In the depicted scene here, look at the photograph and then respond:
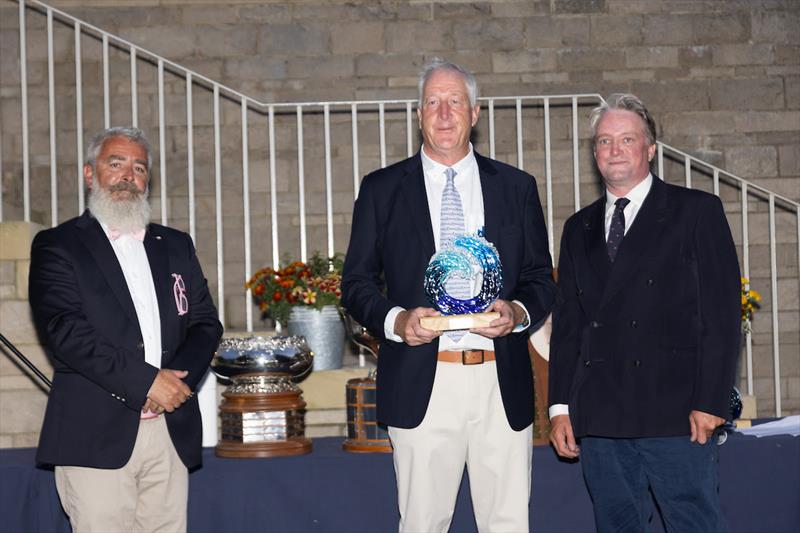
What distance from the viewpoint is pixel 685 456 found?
103 inches

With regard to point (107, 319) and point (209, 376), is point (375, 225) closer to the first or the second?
point (107, 319)

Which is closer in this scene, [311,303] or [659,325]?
[659,325]

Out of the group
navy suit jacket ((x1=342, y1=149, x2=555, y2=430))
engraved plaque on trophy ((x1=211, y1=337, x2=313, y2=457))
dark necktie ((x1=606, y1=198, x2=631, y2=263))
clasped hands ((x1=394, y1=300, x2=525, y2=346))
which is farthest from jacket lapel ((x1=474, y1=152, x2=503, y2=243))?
engraved plaque on trophy ((x1=211, y1=337, x2=313, y2=457))

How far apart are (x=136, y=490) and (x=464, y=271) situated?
114 centimetres

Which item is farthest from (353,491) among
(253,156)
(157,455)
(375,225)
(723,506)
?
(253,156)

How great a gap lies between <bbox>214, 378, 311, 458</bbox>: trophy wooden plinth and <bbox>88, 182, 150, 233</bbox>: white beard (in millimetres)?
835

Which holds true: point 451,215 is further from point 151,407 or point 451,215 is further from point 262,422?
point 262,422

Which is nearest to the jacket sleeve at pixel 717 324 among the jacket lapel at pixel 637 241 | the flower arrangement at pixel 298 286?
the jacket lapel at pixel 637 241

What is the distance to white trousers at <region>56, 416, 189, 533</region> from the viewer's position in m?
2.69

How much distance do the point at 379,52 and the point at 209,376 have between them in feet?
11.1

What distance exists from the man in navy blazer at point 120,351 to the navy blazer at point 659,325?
1.12 metres

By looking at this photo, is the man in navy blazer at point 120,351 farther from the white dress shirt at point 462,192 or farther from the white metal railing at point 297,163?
the white metal railing at point 297,163

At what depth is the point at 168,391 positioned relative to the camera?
108 inches

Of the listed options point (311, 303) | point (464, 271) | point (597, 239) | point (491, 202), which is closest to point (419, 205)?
point (491, 202)
